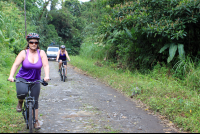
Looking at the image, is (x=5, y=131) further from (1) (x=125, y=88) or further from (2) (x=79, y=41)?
(2) (x=79, y=41)

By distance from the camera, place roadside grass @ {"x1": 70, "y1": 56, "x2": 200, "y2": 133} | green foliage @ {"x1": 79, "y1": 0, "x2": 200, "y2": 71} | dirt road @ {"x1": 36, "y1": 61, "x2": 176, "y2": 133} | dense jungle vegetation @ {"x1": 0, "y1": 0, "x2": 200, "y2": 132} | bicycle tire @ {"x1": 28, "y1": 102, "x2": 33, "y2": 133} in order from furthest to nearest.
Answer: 1. green foliage @ {"x1": 79, "y1": 0, "x2": 200, "y2": 71}
2. dense jungle vegetation @ {"x1": 0, "y1": 0, "x2": 200, "y2": 132}
3. roadside grass @ {"x1": 70, "y1": 56, "x2": 200, "y2": 133}
4. dirt road @ {"x1": 36, "y1": 61, "x2": 176, "y2": 133}
5. bicycle tire @ {"x1": 28, "y1": 102, "x2": 33, "y2": 133}

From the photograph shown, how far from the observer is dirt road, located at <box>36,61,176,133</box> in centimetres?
468

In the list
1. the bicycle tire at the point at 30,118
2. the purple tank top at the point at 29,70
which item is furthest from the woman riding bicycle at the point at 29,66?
the bicycle tire at the point at 30,118

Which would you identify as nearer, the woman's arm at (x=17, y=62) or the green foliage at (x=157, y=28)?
the woman's arm at (x=17, y=62)

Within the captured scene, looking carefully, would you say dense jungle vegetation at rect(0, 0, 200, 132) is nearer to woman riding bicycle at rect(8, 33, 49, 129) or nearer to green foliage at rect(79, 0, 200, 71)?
green foliage at rect(79, 0, 200, 71)

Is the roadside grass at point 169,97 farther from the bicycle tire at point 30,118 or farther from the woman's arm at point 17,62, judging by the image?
the woman's arm at point 17,62

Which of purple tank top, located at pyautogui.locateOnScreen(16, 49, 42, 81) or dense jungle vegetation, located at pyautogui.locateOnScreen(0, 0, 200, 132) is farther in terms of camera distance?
dense jungle vegetation, located at pyautogui.locateOnScreen(0, 0, 200, 132)

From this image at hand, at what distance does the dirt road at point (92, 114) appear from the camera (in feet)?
15.4

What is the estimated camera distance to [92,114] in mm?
5688

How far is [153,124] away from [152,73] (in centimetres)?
563

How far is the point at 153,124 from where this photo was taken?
5.02m

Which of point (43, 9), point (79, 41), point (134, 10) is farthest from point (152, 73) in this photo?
point (43, 9)

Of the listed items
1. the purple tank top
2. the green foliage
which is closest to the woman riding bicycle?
the purple tank top

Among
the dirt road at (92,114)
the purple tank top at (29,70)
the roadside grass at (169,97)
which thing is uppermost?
the purple tank top at (29,70)
